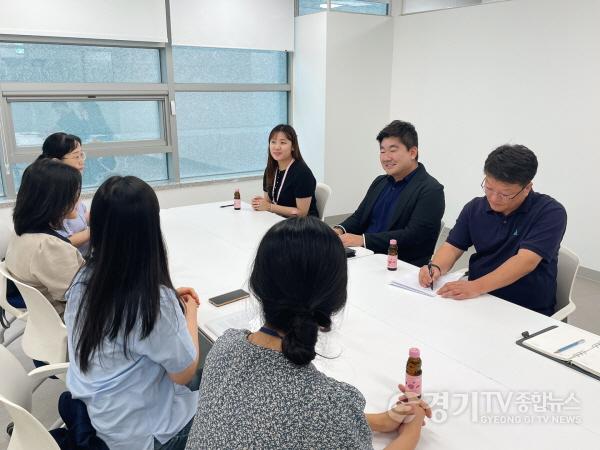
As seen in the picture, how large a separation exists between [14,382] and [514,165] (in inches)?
74.8

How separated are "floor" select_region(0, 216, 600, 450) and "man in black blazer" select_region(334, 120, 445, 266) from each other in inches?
46.0

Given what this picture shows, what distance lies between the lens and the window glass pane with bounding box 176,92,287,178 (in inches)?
196

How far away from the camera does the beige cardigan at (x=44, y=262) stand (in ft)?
6.40

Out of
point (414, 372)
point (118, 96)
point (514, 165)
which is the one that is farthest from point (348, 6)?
point (414, 372)

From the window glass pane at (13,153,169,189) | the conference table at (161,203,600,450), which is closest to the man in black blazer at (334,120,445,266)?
the conference table at (161,203,600,450)

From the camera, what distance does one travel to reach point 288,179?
11.3ft

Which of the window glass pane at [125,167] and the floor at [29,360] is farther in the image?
the window glass pane at [125,167]

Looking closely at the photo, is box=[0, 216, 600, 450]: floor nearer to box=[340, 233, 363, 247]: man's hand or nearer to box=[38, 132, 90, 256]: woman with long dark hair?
box=[38, 132, 90, 256]: woman with long dark hair

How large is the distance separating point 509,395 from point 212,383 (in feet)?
2.88

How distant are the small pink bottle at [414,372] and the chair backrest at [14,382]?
3.69ft

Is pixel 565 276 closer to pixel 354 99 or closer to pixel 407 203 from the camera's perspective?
pixel 407 203

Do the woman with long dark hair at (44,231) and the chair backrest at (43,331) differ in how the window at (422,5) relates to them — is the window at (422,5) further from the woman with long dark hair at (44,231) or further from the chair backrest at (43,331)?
the chair backrest at (43,331)

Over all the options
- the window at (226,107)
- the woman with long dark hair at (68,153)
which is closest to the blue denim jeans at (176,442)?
the woman with long dark hair at (68,153)

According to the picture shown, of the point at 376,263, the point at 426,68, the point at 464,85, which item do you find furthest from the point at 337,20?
the point at 376,263
